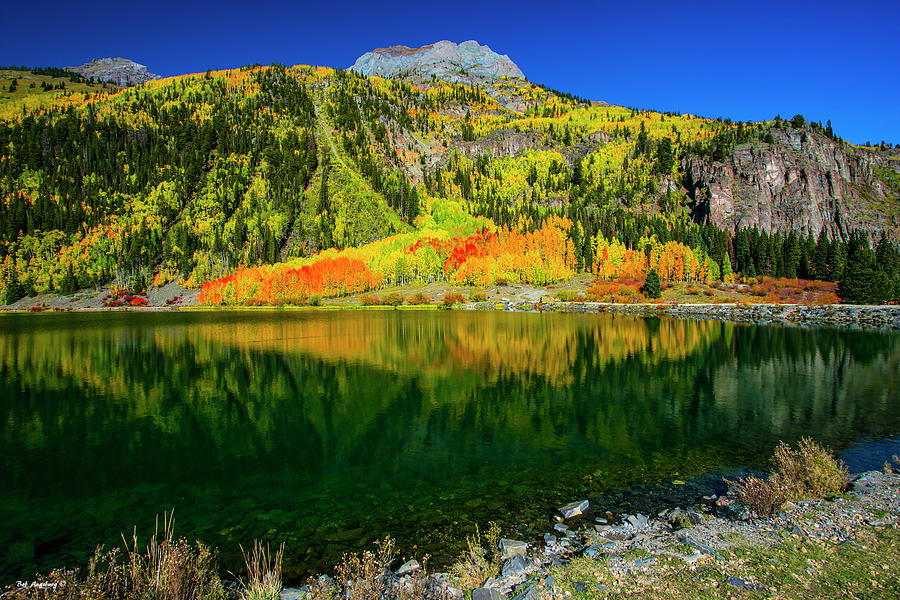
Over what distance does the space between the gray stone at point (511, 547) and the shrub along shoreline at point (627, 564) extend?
2cm

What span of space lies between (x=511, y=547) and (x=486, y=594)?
2.18 meters

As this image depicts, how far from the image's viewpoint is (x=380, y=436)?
17.4 m

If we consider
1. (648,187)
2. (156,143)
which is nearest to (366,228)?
(156,143)

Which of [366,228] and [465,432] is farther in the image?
[366,228]

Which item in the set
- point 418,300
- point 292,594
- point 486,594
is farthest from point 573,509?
point 418,300

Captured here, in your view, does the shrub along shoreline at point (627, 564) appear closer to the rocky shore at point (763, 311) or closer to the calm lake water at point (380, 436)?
the calm lake water at point (380, 436)

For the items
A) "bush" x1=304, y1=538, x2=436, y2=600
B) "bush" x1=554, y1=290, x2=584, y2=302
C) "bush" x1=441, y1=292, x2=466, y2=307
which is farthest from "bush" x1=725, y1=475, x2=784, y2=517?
"bush" x1=441, y1=292, x2=466, y2=307

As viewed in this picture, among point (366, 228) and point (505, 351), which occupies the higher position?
point (366, 228)

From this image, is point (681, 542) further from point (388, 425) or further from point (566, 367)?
point (566, 367)

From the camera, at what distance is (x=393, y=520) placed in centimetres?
1102

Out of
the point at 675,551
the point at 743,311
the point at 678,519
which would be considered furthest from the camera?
the point at 743,311

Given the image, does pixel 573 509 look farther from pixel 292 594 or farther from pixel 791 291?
pixel 791 291

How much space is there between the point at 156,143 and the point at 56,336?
600 feet

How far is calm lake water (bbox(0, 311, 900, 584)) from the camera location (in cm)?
1108
